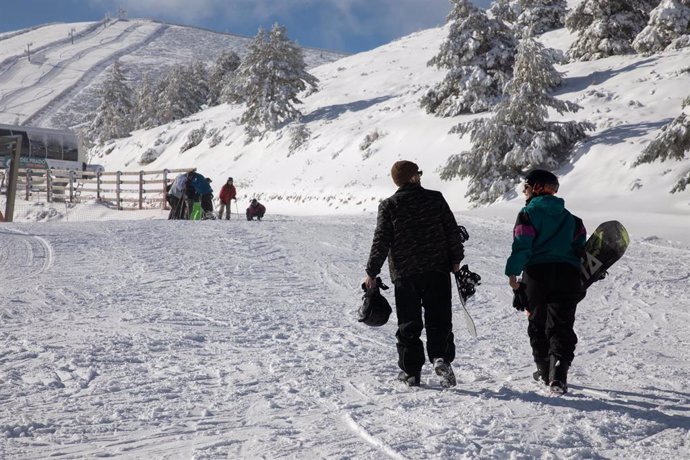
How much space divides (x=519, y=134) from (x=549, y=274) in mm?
16512

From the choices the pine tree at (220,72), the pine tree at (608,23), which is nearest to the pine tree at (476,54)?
the pine tree at (608,23)

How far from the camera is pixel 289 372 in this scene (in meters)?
4.70

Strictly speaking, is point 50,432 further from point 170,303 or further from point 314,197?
point 314,197

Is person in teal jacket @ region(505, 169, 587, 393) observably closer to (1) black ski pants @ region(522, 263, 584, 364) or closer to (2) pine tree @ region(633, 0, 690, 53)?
(1) black ski pants @ region(522, 263, 584, 364)

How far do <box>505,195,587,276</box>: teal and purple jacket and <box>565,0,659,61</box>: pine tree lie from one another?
26.1 metres

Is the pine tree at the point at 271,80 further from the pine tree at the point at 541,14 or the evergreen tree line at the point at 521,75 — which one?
the pine tree at the point at 541,14

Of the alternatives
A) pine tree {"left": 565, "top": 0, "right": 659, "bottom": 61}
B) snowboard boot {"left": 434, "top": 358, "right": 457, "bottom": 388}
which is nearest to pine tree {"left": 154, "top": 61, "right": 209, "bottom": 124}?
pine tree {"left": 565, "top": 0, "right": 659, "bottom": 61}

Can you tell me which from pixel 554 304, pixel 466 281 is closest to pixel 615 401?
pixel 554 304

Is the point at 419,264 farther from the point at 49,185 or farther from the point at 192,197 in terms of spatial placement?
the point at 49,185

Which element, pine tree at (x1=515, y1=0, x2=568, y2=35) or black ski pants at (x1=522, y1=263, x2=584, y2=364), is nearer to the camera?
black ski pants at (x1=522, y1=263, x2=584, y2=364)

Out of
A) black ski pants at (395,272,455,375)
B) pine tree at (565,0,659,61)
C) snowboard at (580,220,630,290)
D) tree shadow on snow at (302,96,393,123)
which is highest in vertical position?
pine tree at (565,0,659,61)

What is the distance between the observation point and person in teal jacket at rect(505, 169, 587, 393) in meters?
4.12

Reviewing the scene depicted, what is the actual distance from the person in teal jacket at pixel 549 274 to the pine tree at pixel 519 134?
15518 millimetres

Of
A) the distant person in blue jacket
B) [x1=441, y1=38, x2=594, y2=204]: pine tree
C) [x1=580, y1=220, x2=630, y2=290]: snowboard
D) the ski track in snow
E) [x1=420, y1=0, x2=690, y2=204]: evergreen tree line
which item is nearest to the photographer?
the ski track in snow
